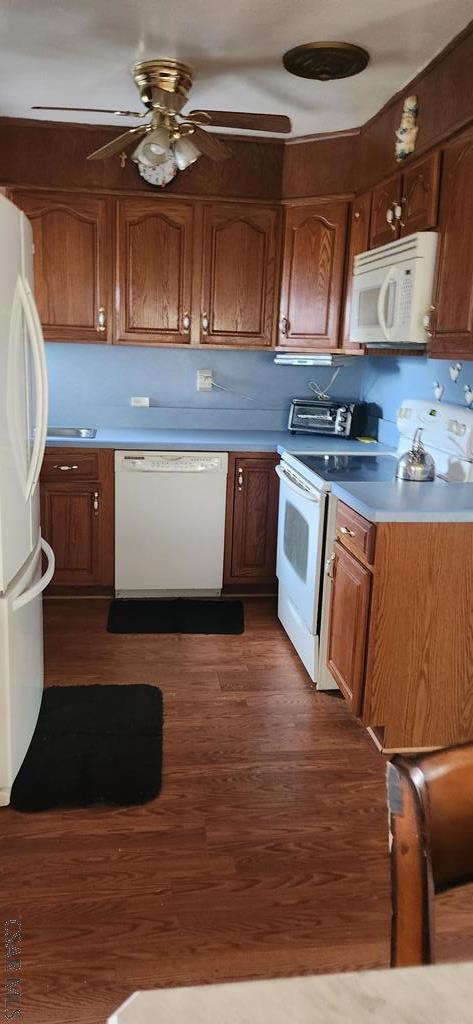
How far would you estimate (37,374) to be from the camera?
92.3 inches

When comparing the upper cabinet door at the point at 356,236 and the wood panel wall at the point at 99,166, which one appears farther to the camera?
the wood panel wall at the point at 99,166

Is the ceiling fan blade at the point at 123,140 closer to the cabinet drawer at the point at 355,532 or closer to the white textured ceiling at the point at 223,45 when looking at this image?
the white textured ceiling at the point at 223,45

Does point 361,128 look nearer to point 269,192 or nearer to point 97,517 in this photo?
point 269,192

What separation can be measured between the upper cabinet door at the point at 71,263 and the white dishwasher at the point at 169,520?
74 centimetres

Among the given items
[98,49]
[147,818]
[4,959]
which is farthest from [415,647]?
[98,49]

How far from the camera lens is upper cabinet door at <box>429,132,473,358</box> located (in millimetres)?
2533

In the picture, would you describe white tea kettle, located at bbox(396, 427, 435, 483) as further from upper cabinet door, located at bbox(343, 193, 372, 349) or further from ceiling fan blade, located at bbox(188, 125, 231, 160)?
ceiling fan blade, located at bbox(188, 125, 231, 160)

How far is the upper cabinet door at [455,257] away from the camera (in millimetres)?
2533

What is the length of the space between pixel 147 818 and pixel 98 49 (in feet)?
8.79

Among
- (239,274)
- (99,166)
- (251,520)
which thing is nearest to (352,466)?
(251,520)

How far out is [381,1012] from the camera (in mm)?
653

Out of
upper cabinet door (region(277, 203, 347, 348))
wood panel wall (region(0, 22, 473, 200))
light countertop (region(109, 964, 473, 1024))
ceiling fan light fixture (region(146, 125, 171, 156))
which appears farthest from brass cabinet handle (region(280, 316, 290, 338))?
light countertop (region(109, 964, 473, 1024))

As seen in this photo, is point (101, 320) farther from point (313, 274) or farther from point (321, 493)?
point (321, 493)

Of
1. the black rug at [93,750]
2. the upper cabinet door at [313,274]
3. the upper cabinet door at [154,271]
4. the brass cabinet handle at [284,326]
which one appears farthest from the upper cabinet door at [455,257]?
the black rug at [93,750]
